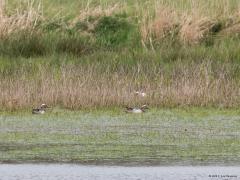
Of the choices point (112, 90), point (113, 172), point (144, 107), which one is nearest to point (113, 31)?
point (112, 90)

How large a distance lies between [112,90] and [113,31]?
19.3 ft

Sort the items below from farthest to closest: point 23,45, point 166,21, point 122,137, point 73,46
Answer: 1. point 166,21
2. point 73,46
3. point 23,45
4. point 122,137

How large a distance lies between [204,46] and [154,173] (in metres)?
9.75

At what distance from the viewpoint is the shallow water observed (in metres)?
8.63

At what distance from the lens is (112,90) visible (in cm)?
1396

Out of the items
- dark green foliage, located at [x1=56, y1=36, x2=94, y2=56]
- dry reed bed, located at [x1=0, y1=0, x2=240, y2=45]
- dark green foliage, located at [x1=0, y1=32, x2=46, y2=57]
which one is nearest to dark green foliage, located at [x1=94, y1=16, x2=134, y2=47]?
dry reed bed, located at [x1=0, y1=0, x2=240, y2=45]

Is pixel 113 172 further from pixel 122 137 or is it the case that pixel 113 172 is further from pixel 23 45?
pixel 23 45

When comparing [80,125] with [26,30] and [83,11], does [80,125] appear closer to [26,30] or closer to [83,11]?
[26,30]

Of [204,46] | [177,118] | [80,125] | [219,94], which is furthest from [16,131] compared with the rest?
[204,46]

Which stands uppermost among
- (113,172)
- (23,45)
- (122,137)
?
(113,172)

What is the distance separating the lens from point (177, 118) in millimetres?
12398

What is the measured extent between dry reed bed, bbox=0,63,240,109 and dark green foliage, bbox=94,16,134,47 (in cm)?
416

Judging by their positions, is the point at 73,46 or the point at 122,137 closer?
the point at 122,137

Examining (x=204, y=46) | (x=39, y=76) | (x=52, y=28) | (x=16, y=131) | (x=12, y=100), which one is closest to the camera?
(x=16, y=131)
